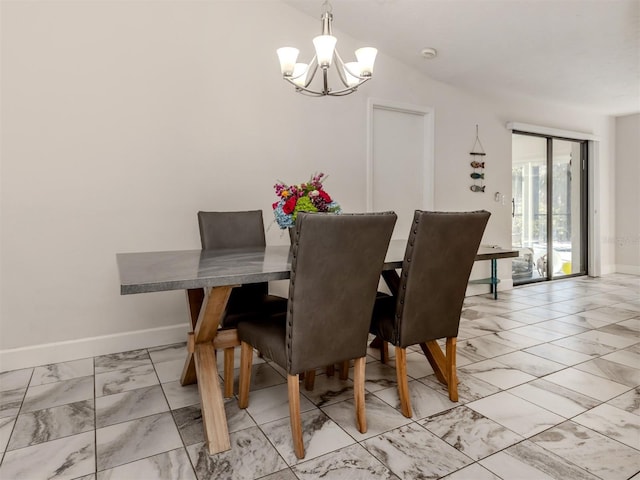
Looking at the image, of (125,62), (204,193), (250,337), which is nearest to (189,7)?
(125,62)

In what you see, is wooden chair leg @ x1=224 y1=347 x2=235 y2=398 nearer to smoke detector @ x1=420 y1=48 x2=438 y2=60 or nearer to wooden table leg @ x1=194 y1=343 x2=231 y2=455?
wooden table leg @ x1=194 y1=343 x2=231 y2=455

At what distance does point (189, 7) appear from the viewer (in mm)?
3139

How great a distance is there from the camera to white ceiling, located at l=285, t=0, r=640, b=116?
318 cm

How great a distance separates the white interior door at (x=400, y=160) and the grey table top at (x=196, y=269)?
6.54 ft

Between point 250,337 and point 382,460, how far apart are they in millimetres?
758

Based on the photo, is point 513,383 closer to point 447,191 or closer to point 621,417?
point 621,417

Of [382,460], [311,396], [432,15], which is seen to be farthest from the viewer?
[432,15]

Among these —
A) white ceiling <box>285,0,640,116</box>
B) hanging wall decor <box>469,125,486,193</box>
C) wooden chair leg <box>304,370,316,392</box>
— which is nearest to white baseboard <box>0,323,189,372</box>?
wooden chair leg <box>304,370,316,392</box>

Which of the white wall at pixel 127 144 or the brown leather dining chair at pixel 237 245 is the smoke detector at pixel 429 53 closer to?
the white wall at pixel 127 144

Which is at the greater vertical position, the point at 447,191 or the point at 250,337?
the point at 447,191

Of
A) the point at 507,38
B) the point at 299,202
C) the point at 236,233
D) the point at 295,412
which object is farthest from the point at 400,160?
the point at 295,412

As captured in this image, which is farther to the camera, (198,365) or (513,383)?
(513,383)

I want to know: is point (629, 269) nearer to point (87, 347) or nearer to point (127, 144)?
point (127, 144)

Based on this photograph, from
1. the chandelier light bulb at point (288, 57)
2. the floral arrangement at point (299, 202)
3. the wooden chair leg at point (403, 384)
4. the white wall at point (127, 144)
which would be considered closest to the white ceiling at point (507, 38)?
the white wall at point (127, 144)
